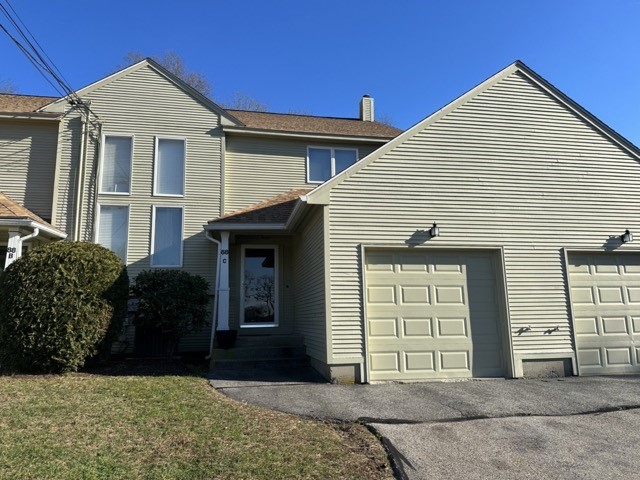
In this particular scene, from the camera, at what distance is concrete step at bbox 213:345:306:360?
9000 millimetres

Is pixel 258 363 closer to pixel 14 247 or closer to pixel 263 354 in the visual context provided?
pixel 263 354

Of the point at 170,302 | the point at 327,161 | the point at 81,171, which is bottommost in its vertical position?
the point at 170,302

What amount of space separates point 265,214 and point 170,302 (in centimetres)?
296

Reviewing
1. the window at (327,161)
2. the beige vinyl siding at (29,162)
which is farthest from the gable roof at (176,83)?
the window at (327,161)

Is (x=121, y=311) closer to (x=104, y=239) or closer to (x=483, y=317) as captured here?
(x=104, y=239)

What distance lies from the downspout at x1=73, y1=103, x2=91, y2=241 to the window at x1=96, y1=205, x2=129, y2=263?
466mm

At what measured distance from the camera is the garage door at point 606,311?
8.24 m

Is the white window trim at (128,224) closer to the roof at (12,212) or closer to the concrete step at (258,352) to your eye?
the roof at (12,212)

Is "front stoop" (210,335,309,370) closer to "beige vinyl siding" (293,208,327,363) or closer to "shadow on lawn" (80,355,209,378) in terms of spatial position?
"beige vinyl siding" (293,208,327,363)

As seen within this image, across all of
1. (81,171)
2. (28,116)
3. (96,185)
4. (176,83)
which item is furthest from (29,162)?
(176,83)

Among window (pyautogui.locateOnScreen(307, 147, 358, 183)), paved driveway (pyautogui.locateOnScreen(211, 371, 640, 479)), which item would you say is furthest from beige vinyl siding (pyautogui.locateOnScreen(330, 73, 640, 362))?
window (pyautogui.locateOnScreen(307, 147, 358, 183))

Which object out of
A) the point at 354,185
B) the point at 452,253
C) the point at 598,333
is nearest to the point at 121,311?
the point at 354,185

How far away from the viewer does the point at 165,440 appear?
446 centimetres

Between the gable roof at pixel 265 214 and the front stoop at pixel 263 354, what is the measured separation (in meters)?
Result: 2.60
